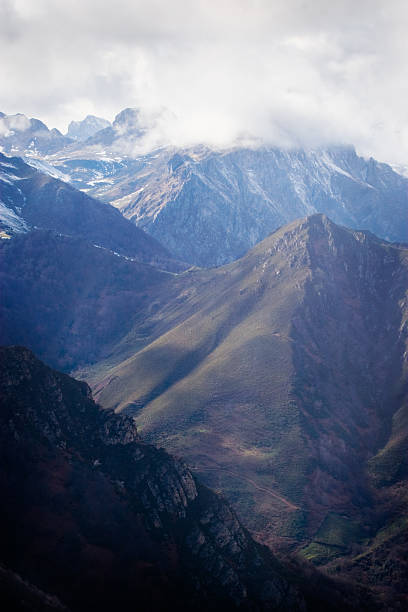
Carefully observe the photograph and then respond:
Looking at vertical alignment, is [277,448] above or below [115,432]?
below

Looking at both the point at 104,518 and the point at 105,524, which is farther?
the point at 104,518

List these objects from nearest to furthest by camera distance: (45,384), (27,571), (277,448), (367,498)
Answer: (27,571), (45,384), (367,498), (277,448)

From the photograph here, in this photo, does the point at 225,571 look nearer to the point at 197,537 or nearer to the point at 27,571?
the point at 197,537

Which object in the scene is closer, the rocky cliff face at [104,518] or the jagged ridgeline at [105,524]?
the jagged ridgeline at [105,524]

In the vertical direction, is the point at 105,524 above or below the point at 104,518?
below

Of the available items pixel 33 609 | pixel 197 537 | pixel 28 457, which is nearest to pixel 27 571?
pixel 33 609
